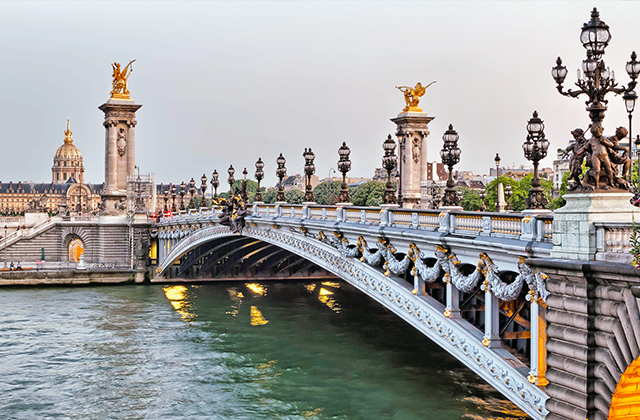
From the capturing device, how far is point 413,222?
64.1 feet

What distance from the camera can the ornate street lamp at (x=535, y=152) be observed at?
14672 mm

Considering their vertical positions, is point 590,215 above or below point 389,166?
below

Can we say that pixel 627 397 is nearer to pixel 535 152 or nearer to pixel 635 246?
pixel 635 246

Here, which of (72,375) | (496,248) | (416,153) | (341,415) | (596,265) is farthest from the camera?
(416,153)

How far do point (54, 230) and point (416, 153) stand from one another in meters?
31.9

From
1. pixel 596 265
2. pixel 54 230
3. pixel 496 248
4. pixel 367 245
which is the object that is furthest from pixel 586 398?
pixel 54 230

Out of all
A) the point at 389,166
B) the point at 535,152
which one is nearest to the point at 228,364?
the point at 389,166

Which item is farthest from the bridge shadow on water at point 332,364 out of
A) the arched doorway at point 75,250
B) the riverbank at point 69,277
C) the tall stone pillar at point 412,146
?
the arched doorway at point 75,250

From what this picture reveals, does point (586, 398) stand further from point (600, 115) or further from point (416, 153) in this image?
point (416, 153)

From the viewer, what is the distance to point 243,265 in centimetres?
5372

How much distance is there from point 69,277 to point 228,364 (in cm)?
2756

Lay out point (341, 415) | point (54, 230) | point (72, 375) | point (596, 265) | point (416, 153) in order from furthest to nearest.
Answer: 1. point (54, 230)
2. point (416, 153)
3. point (72, 375)
4. point (341, 415)
5. point (596, 265)

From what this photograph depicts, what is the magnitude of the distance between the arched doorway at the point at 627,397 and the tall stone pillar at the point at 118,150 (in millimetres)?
57173

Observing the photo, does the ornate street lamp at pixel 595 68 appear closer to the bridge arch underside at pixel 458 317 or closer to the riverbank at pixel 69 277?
the bridge arch underside at pixel 458 317
